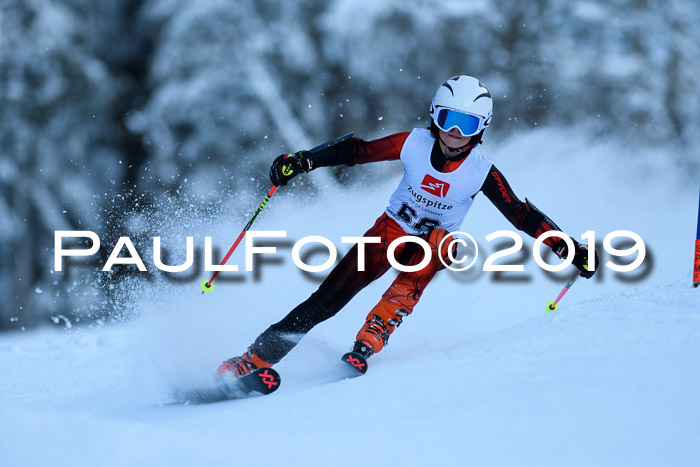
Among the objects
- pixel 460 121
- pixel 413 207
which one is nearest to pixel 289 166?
pixel 413 207

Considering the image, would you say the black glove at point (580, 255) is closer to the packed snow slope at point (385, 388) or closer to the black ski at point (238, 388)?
the packed snow slope at point (385, 388)

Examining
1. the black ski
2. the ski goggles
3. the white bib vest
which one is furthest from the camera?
the white bib vest

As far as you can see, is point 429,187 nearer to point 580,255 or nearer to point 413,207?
point 413,207

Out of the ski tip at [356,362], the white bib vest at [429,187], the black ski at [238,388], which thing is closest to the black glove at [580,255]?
the white bib vest at [429,187]

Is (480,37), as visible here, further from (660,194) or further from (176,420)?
(176,420)

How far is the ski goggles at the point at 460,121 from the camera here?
12.1 feet

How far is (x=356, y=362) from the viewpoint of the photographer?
3.44 metres

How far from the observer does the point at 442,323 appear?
5.14m

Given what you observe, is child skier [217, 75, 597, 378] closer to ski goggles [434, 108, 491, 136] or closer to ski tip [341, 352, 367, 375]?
ski goggles [434, 108, 491, 136]

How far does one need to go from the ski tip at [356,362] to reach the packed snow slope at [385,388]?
0.25 ft

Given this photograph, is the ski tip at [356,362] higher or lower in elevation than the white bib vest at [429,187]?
lower

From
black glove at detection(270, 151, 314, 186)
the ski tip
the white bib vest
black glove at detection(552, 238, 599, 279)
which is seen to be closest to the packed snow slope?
the ski tip

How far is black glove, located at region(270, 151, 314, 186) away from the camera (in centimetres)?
A: 382

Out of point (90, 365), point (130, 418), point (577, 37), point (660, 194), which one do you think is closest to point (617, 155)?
point (660, 194)
